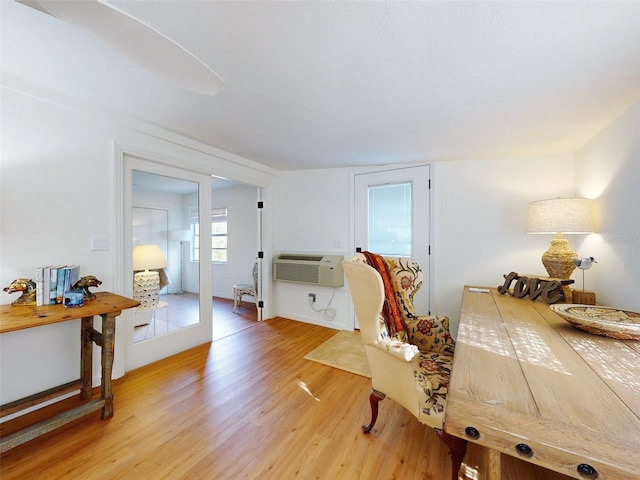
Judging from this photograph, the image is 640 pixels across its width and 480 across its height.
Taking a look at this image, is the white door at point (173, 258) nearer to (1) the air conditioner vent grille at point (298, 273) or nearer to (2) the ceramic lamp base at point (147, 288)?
(2) the ceramic lamp base at point (147, 288)

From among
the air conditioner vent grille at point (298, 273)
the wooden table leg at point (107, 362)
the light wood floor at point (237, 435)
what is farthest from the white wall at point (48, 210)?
the air conditioner vent grille at point (298, 273)

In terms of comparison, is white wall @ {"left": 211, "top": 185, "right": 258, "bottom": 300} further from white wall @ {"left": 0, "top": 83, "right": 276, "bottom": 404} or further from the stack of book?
the stack of book

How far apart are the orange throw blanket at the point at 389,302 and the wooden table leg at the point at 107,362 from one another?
5.56 feet

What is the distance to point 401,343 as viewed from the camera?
1303mm

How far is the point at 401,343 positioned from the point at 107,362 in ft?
5.98

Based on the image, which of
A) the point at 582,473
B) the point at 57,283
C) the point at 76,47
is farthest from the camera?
the point at 57,283

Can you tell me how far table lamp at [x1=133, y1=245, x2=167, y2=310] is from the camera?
7.38 feet

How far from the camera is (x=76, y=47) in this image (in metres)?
1.23

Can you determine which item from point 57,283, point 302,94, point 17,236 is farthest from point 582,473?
point 17,236

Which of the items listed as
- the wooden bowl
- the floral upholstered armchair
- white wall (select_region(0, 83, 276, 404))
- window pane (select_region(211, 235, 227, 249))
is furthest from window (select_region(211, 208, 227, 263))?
the wooden bowl

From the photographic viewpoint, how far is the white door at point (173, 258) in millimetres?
2162

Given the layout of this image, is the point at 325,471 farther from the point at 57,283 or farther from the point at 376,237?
the point at 376,237

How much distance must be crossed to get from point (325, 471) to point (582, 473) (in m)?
1.14

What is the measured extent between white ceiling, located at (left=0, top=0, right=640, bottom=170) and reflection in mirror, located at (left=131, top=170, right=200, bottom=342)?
62cm
